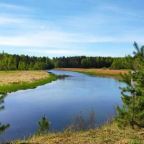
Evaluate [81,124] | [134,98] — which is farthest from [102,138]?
[81,124]

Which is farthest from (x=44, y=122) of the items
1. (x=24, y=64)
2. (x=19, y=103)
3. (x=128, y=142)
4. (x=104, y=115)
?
(x=24, y=64)

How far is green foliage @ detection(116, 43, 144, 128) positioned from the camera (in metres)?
14.8

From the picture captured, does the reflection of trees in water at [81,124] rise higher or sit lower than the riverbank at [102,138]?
lower

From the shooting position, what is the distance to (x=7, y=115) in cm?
3394

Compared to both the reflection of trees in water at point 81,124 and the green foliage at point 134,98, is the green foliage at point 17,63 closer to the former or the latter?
the reflection of trees in water at point 81,124

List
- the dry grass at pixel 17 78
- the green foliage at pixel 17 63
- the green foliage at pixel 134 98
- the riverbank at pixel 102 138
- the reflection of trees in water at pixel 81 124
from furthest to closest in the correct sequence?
1. the green foliage at pixel 17 63
2. the dry grass at pixel 17 78
3. the reflection of trees in water at pixel 81 124
4. the green foliage at pixel 134 98
5. the riverbank at pixel 102 138

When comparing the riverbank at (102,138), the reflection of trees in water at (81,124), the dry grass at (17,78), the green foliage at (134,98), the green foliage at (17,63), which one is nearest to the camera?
the riverbank at (102,138)

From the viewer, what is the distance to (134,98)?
15.2 metres

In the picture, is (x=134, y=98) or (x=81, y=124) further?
(x=81, y=124)

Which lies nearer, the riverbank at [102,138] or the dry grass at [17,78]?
the riverbank at [102,138]

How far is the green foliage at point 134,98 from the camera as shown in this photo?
14.8 m

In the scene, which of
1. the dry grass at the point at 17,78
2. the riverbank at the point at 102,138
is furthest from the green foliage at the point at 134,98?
the dry grass at the point at 17,78

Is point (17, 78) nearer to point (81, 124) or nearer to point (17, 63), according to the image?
point (81, 124)

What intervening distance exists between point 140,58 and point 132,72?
779 millimetres
